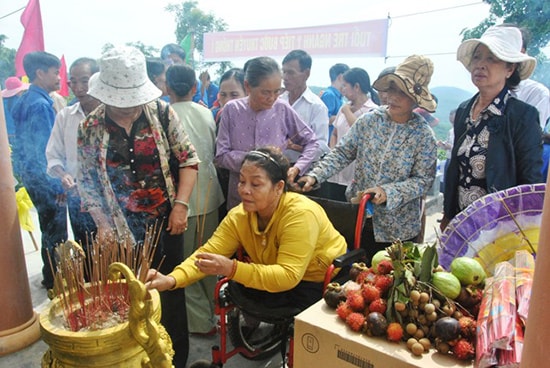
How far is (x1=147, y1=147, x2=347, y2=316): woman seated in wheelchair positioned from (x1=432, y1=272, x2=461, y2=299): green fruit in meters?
0.73

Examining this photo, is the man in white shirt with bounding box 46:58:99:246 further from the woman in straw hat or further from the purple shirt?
the woman in straw hat

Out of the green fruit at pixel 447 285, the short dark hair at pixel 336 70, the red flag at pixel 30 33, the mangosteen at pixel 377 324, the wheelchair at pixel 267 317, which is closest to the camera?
the mangosteen at pixel 377 324

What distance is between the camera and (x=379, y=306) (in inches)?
64.1

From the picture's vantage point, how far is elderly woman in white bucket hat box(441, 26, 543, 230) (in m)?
2.32

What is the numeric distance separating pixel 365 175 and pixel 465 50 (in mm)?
990

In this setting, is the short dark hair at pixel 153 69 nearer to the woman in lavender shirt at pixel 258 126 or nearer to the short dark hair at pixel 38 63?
the short dark hair at pixel 38 63

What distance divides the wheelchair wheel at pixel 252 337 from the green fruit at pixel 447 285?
4.10 feet

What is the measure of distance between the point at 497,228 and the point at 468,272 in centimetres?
39

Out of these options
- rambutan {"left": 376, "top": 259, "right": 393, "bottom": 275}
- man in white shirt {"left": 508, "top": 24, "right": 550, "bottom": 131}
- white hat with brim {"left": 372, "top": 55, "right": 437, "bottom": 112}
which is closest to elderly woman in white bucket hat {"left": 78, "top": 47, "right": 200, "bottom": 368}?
rambutan {"left": 376, "top": 259, "right": 393, "bottom": 275}

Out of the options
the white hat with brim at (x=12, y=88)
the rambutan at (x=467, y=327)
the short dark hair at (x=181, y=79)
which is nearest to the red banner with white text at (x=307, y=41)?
the short dark hair at (x=181, y=79)

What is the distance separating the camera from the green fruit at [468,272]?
175 cm

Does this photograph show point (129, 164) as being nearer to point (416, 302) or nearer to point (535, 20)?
point (416, 302)

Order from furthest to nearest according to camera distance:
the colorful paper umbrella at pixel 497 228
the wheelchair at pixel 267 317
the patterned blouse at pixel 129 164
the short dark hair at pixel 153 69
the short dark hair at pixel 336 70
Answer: the short dark hair at pixel 336 70
the short dark hair at pixel 153 69
the patterned blouse at pixel 129 164
the wheelchair at pixel 267 317
the colorful paper umbrella at pixel 497 228

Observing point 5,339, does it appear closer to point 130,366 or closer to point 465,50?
point 130,366
